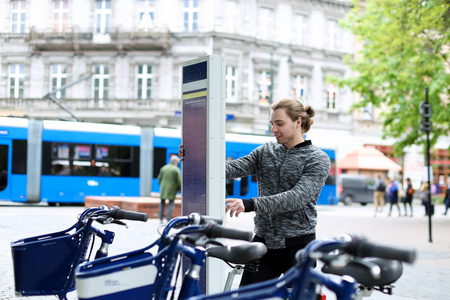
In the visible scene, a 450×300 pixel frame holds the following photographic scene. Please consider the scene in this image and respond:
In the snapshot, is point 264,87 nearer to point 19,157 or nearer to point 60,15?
point 60,15

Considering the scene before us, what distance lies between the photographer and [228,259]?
2988 millimetres

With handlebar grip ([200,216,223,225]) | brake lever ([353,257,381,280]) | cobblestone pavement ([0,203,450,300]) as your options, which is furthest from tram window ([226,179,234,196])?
brake lever ([353,257,381,280])

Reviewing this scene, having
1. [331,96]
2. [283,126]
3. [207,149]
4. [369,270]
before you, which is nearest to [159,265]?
[369,270]

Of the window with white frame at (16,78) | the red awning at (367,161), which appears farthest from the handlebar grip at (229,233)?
the red awning at (367,161)

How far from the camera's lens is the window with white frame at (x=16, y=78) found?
28464 millimetres

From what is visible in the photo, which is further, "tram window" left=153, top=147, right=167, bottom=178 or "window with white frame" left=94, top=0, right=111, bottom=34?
"window with white frame" left=94, top=0, right=111, bottom=34

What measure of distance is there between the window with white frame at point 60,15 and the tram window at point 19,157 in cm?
1147

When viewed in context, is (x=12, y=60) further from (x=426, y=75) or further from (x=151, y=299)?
(x=151, y=299)

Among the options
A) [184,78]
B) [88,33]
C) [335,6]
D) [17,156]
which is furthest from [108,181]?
[335,6]

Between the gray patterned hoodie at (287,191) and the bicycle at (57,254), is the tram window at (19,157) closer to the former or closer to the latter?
the bicycle at (57,254)

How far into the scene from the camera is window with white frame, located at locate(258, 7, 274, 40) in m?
35.0

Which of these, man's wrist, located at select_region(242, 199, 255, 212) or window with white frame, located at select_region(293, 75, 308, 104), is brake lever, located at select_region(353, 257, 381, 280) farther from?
window with white frame, located at select_region(293, 75, 308, 104)

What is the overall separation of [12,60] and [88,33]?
4.46m

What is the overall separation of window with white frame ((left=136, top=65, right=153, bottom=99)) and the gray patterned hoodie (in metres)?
29.1
